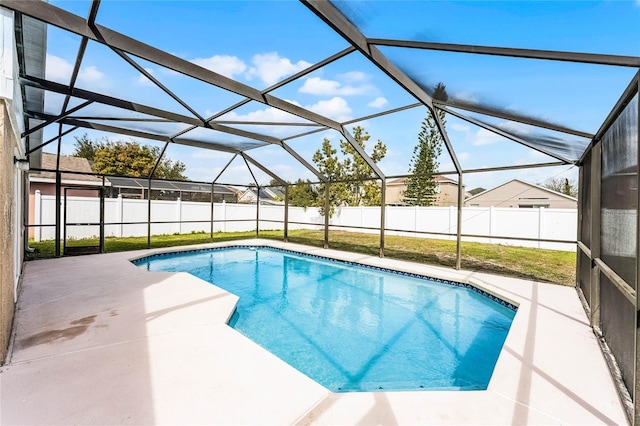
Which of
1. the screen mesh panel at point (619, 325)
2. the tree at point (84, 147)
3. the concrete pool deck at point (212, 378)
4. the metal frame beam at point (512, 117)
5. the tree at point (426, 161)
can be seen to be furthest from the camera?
the tree at point (84, 147)

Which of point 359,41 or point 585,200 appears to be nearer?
point 359,41

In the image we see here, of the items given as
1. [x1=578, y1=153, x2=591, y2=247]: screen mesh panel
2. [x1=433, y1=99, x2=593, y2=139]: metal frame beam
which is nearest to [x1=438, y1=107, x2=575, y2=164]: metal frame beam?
[x1=433, y1=99, x2=593, y2=139]: metal frame beam

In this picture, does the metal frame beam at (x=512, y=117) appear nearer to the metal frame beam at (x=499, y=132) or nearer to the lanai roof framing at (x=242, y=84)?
the lanai roof framing at (x=242, y=84)

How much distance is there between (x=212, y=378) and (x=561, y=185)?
30.6 m

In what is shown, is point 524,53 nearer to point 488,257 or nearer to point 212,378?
point 212,378

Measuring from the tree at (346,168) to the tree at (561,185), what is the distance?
51.1 feet

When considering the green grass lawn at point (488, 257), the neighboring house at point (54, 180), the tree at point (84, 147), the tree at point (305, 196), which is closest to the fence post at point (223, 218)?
the green grass lawn at point (488, 257)

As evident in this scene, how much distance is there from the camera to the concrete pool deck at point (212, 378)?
187 centimetres

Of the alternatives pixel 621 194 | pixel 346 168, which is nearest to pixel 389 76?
pixel 621 194

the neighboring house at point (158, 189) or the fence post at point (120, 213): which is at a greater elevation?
the neighboring house at point (158, 189)

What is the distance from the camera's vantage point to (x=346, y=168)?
17156 mm

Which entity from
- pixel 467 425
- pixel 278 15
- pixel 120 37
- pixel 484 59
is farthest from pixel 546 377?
pixel 120 37

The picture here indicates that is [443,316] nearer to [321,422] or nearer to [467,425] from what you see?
[467,425]

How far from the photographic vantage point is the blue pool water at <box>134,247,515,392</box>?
3197 mm
